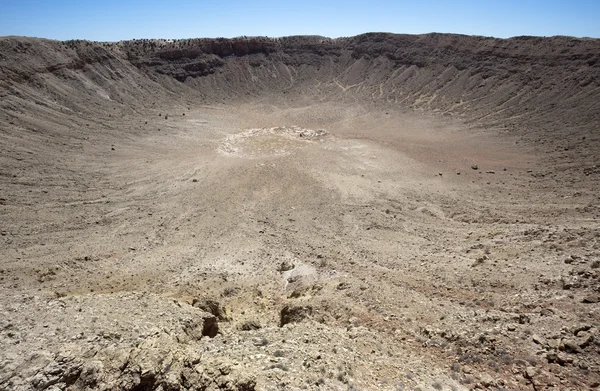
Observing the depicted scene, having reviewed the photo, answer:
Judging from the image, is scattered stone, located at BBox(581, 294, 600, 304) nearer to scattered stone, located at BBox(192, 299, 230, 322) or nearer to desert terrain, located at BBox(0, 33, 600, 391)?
desert terrain, located at BBox(0, 33, 600, 391)

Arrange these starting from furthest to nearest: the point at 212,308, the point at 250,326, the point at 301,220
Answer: the point at 301,220 < the point at 212,308 < the point at 250,326

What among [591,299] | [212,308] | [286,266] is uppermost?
[591,299]

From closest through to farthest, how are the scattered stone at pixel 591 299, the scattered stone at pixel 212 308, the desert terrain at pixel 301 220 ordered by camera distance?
the desert terrain at pixel 301 220 → the scattered stone at pixel 591 299 → the scattered stone at pixel 212 308

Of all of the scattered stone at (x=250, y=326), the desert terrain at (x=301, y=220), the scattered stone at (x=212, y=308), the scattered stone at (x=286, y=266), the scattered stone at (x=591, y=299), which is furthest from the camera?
the scattered stone at (x=286, y=266)

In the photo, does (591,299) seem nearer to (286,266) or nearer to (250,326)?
(250,326)

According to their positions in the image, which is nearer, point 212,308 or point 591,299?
point 591,299

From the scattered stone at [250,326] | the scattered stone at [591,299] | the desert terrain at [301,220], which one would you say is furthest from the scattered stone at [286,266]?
the scattered stone at [591,299]

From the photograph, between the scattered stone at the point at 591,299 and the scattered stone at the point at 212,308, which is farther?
the scattered stone at the point at 212,308

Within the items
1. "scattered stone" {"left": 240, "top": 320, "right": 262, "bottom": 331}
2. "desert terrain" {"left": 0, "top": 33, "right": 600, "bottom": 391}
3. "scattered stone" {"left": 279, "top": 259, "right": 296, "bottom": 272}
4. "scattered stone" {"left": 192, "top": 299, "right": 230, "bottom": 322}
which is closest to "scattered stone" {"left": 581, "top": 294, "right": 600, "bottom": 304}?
"desert terrain" {"left": 0, "top": 33, "right": 600, "bottom": 391}

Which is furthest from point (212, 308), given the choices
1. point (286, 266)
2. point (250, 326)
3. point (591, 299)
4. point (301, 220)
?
point (591, 299)

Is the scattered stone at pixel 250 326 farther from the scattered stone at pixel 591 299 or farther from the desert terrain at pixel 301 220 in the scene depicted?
the scattered stone at pixel 591 299
